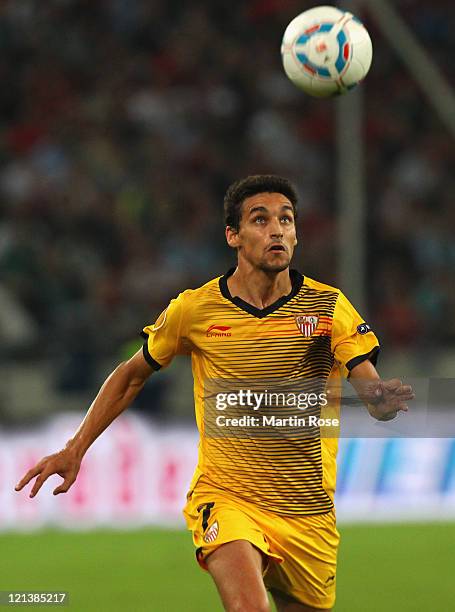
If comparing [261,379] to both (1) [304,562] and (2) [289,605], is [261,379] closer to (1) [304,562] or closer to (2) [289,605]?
(1) [304,562]

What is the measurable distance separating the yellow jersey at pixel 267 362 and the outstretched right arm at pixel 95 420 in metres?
0.10

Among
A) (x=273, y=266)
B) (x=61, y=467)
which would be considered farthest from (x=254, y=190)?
(x=61, y=467)

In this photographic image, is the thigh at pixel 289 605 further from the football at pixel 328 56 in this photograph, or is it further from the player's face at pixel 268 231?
the football at pixel 328 56

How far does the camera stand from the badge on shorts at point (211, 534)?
17.1ft

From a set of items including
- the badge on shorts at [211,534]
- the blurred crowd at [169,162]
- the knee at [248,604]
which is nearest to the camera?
the knee at [248,604]

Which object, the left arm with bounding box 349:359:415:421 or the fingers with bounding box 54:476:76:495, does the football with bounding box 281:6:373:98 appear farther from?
the fingers with bounding box 54:476:76:495

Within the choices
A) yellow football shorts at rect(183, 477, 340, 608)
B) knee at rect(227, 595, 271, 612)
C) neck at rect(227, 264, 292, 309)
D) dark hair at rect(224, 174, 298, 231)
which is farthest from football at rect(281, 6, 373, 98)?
knee at rect(227, 595, 271, 612)

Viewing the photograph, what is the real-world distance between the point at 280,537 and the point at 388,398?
0.73 metres

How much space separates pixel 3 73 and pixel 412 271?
5.53 meters

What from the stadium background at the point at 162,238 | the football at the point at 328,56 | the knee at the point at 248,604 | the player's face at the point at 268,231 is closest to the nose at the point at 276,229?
the player's face at the point at 268,231

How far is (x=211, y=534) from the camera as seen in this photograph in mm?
5230

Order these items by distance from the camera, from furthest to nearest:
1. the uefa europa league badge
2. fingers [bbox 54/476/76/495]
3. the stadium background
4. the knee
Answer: the stadium background → the uefa europa league badge → fingers [bbox 54/476/76/495] → the knee

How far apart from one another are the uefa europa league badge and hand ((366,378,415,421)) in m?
0.37

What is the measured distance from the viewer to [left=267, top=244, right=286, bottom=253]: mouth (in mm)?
5355
